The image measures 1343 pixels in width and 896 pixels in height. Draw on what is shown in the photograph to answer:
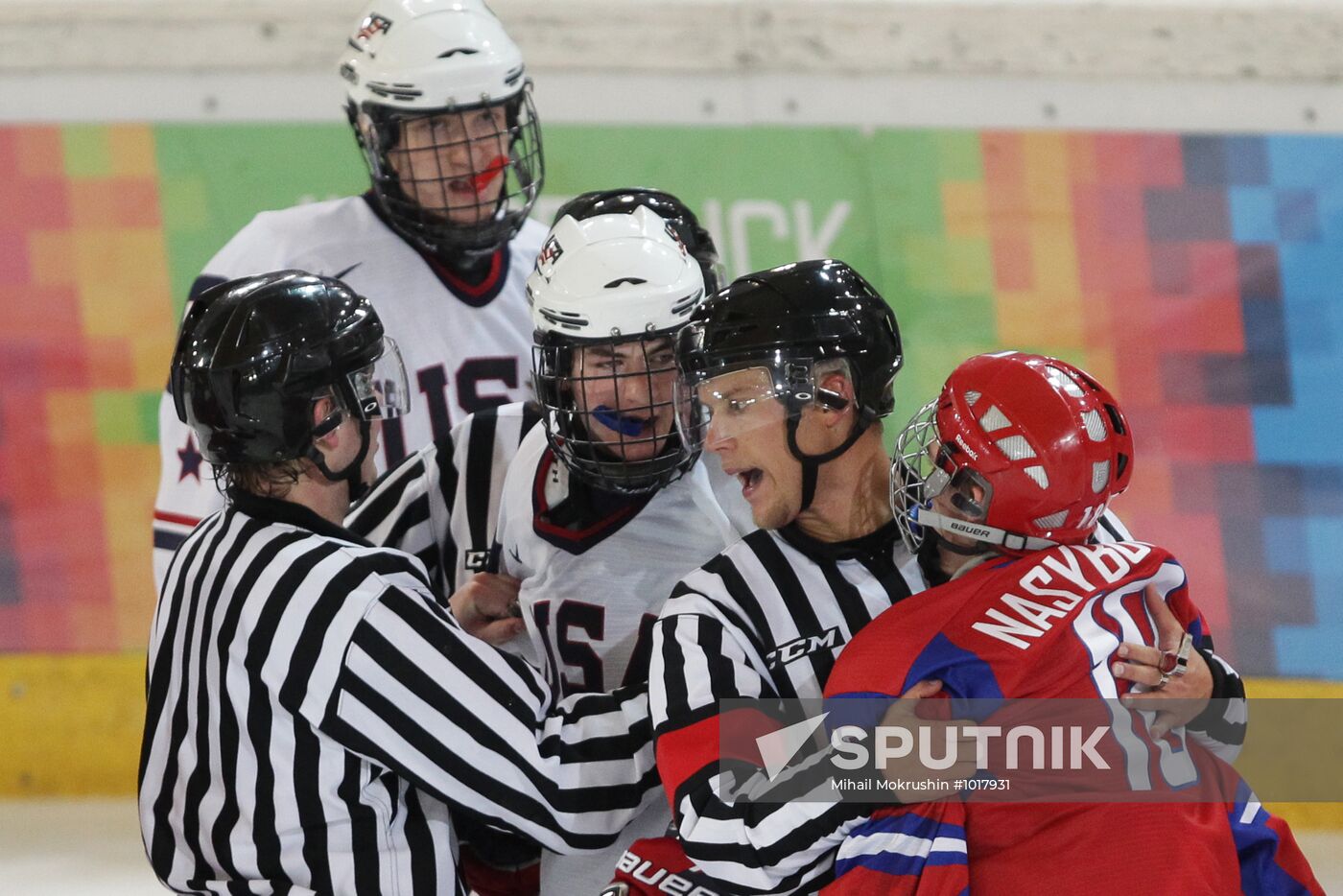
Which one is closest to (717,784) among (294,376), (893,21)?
(294,376)

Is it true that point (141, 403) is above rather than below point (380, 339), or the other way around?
below

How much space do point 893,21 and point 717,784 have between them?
8.82ft

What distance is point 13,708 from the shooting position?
4211 millimetres

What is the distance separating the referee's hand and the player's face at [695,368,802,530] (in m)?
0.46

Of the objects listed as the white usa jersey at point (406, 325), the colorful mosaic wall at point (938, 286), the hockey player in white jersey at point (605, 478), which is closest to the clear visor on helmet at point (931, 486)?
the hockey player in white jersey at point (605, 478)

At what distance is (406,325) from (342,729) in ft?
4.36

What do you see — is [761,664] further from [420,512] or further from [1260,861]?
[420,512]

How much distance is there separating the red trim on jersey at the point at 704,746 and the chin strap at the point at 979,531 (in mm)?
301

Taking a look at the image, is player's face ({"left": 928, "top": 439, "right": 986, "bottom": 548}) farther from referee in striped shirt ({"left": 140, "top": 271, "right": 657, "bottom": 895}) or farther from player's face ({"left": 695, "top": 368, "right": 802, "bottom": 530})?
referee in striped shirt ({"left": 140, "top": 271, "right": 657, "bottom": 895})

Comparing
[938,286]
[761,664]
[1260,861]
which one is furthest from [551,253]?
[938,286]

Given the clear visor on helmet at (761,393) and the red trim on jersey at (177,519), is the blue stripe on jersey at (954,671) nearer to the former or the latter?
the clear visor on helmet at (761,393)

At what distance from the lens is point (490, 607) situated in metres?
2.27

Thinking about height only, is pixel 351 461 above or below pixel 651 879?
above

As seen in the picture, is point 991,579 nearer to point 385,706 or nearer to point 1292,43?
point 385,706
